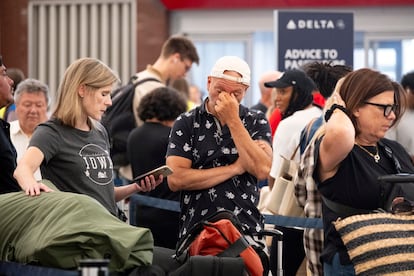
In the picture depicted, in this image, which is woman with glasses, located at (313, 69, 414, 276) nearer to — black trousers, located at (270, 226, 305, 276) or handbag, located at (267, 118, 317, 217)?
handbag, located at (267, 118, 317, 217)

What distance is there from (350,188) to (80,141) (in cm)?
129

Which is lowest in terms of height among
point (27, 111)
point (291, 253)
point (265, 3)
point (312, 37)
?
point (291, 253)

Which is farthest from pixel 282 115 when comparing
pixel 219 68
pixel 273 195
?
pixel 219 68

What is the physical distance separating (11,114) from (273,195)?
3.11 metres

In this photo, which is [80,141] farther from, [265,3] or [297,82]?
[265,3]

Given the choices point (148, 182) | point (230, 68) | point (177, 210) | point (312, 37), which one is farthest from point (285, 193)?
point (312, 37)

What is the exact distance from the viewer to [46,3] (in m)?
14.6

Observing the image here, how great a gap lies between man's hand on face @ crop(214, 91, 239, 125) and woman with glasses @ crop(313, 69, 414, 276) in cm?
49

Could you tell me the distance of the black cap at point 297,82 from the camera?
6.88 metres

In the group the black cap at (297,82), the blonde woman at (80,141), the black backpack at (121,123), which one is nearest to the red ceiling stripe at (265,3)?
the black backpack at (121,123)

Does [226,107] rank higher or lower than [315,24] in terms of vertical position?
lower

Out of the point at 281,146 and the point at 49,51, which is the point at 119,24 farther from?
the point at 281,146

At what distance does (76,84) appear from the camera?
4922mm

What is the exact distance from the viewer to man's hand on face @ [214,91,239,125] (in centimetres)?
503
